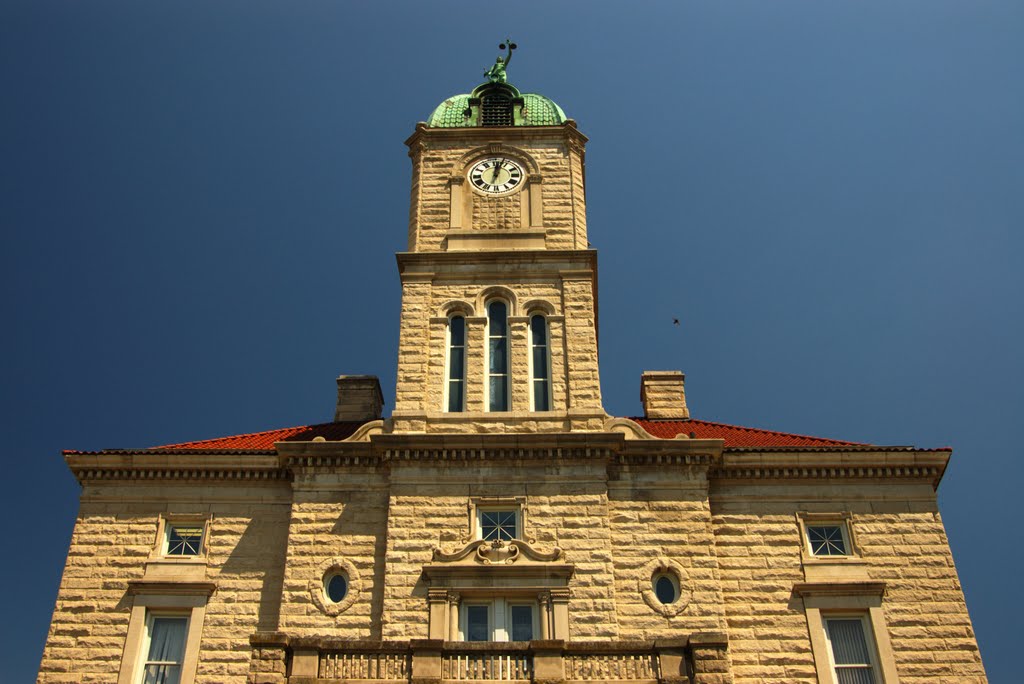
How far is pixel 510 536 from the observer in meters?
22.5

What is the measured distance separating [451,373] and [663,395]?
6.67m

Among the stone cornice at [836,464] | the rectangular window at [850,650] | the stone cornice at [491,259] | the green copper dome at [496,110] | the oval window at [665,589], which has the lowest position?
the rectangular window at [850,650]

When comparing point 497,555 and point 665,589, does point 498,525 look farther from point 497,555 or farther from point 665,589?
point 665,589

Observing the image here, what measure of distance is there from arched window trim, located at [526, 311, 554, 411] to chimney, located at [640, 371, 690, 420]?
4631mm

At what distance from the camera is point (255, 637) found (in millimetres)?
17500

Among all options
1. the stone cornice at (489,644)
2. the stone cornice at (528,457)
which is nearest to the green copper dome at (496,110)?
the stone cornice at (528,457)

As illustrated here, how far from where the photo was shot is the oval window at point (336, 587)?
22.1 metres

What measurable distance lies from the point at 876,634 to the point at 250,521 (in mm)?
13514

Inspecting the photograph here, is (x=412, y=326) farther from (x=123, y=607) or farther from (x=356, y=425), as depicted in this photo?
(x=123, y=607)

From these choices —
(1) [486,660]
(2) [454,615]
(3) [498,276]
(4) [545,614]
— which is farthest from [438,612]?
(3) [498,276]

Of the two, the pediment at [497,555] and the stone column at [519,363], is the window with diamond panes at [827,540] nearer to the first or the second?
the pediment at [497,555]

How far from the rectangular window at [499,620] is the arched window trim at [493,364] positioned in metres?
4.72

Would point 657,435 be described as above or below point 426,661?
above

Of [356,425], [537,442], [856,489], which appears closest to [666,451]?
[537,442]
